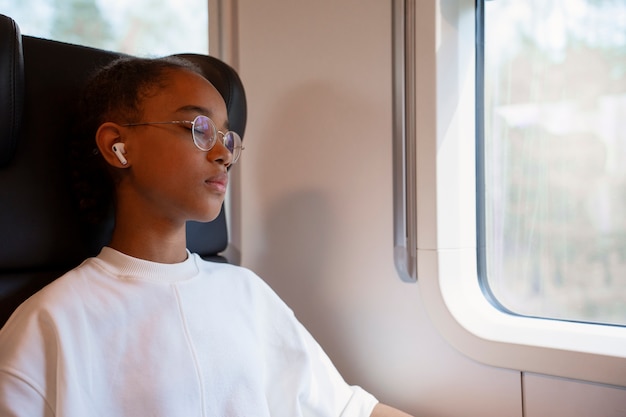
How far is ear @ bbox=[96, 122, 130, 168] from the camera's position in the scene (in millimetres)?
1203

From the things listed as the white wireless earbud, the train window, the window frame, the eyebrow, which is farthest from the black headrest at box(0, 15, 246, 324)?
the window frame

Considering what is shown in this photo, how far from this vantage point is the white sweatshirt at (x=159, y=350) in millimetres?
973

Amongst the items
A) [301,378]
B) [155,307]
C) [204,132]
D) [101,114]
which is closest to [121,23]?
[101,114]

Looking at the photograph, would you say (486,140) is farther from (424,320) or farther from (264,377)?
(264,377)

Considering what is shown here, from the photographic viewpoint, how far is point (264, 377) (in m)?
1.35

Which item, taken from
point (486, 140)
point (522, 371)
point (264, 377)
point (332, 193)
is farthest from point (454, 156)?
point (264, 377)

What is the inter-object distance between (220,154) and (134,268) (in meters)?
0.30

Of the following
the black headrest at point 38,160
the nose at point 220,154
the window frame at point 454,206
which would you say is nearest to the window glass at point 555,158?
the window frame at point 454,206

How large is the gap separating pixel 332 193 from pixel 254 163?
35 cm

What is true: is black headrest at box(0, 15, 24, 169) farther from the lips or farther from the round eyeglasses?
the lips

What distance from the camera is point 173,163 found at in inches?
46.9

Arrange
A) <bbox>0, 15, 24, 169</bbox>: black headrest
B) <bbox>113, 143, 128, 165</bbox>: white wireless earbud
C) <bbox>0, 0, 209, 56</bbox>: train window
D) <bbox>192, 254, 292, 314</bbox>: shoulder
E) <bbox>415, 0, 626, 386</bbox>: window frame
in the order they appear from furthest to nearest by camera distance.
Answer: <bbox>0, 0, 209, 56</bbox>: train window < <bbox>415, 0, 626, 386</bbox>: window frame < <bbox>192, 254, 292, 314</bbox>: shoulder < <bbox>113, 143, 128, 165</bbox>: white wireless earbud < <bbox>0, 15, 24, 169</bbox>: black headrest

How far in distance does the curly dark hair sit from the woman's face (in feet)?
0.09

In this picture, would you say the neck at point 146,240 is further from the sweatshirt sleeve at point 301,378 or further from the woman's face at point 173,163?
the sweatshirt sleeve at point 301,378
